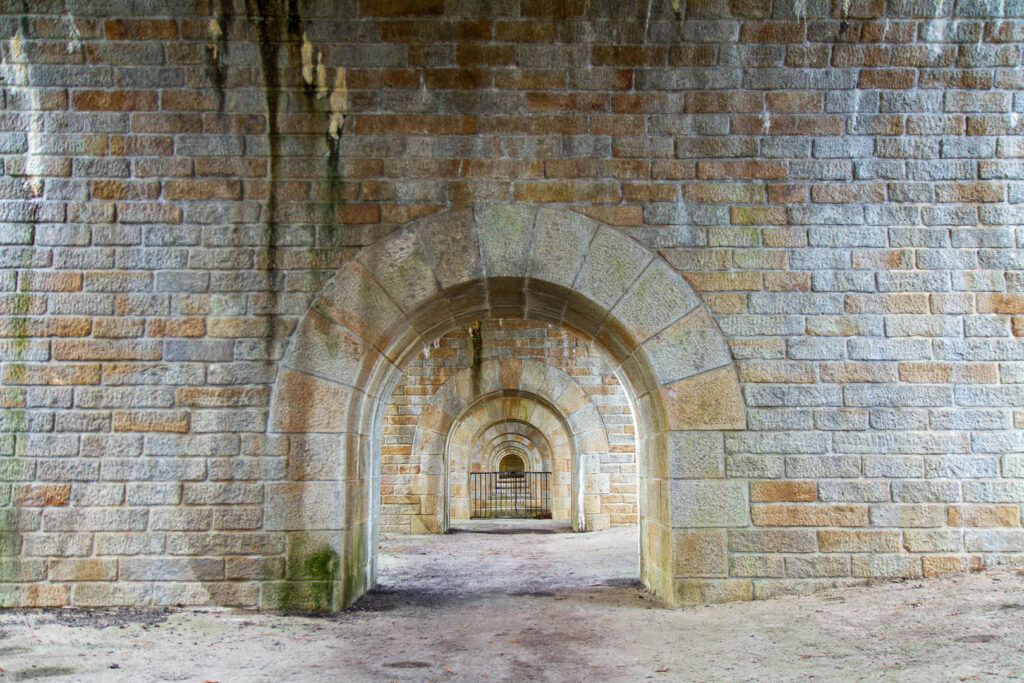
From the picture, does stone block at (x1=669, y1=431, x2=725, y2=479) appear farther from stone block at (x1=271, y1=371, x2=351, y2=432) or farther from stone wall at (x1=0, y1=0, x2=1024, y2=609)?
stone block at (x1=271, y1=371, x2=351, y2=432)

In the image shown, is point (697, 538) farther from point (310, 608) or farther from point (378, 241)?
point (378, 241)

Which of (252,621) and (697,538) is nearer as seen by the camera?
(252,621)

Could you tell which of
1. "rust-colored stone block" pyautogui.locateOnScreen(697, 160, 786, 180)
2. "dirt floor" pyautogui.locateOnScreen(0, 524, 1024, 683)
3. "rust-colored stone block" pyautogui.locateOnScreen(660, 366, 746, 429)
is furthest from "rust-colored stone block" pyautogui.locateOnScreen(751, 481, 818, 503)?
"rust-colored stone block" pyautogui.locateOnScreen(697, 160, 786, 180)

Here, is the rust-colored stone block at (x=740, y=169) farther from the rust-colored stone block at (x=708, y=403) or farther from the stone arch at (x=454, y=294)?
the rust-colored stone block at (x=708, y=403)

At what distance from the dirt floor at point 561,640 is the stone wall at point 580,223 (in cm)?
37

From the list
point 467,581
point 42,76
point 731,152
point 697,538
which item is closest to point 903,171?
point 731,152

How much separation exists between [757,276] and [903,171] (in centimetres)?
122

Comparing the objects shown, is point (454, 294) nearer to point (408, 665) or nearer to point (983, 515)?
point (408, 665)

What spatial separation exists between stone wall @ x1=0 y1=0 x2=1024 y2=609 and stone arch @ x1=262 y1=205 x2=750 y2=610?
3 cm

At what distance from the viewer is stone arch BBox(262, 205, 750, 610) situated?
15.6ft

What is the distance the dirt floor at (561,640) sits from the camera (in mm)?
3537

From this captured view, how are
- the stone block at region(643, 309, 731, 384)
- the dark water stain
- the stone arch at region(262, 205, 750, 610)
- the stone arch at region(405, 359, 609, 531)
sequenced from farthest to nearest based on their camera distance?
1. the stone arch at region(405, 359, 609, 531)
2. the stone block at region(643, 309, 731, 384)
3. the stone arch at region(262, 205, 750, 610)
4. the dark water stain

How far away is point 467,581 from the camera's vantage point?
6.64m

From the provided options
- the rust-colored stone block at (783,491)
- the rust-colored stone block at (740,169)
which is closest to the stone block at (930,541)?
the rust-colored stone block at (783,491)
